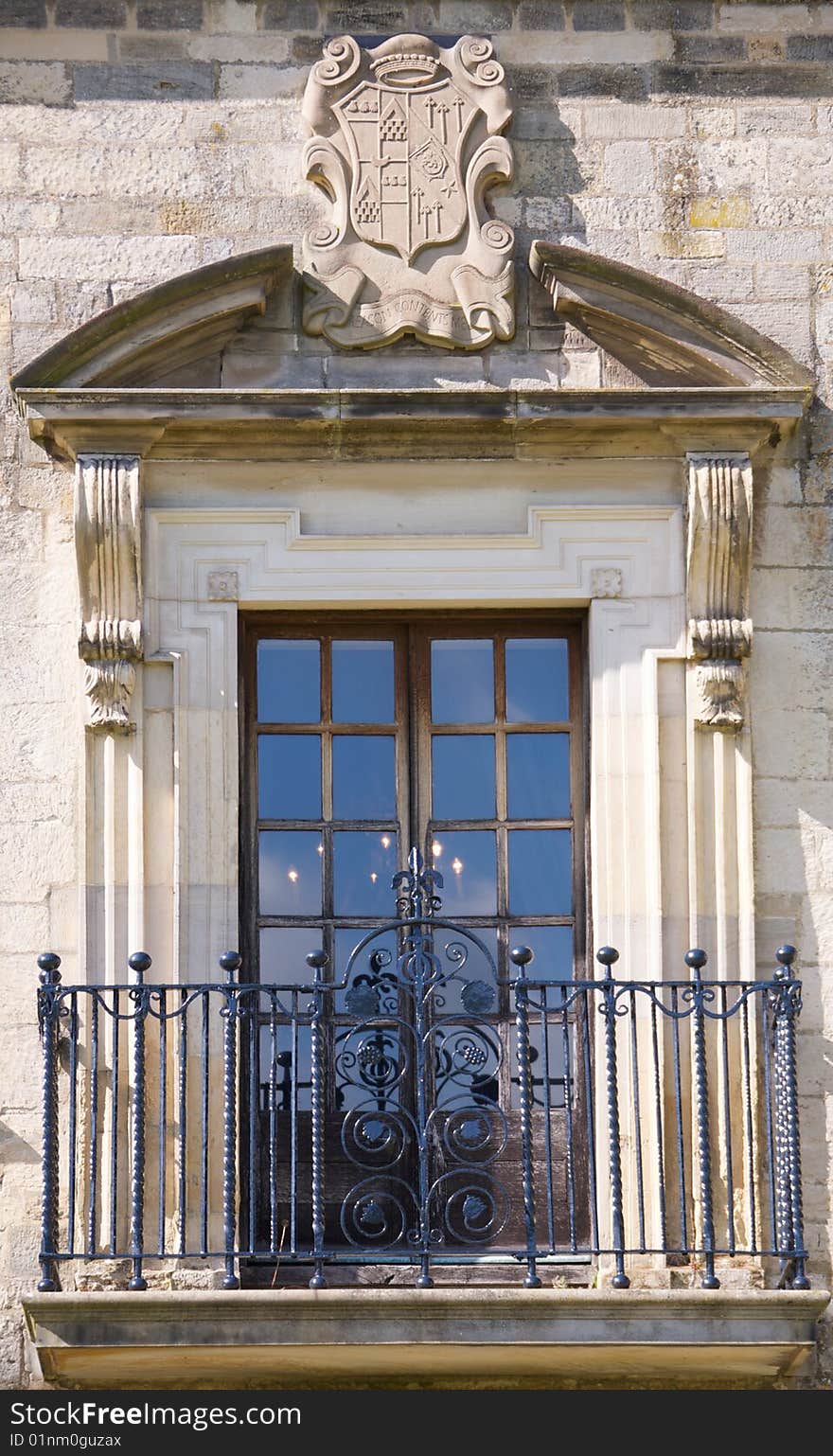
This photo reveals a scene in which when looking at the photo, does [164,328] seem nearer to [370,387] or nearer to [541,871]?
[370,387]

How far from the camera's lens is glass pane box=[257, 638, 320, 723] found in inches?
347

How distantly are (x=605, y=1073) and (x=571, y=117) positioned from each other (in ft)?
10.6

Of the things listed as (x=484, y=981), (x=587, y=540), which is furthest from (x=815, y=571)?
(x=484, y=981)

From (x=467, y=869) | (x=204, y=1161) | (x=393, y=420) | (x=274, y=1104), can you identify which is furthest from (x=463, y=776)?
(x=204, y=1161)

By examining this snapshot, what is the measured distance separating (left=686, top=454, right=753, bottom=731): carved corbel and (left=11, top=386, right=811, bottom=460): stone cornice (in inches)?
4.8

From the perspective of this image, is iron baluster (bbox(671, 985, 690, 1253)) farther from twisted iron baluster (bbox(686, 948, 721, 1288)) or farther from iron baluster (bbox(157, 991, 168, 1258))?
iron baluster (bbox(157, 991, 168, 1258))

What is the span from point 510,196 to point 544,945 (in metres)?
2.51

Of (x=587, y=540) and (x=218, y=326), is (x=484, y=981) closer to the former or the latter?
(x=587, y=540)

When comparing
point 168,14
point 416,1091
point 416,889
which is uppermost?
point 168,14

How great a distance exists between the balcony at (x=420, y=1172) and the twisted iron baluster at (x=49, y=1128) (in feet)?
0.04

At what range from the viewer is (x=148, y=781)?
8.50 m

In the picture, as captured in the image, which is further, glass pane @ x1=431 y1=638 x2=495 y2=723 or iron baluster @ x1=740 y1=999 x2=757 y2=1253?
glass pane @ x1=431 y1=638 x2=495 y2=723

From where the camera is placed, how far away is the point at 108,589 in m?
8.56

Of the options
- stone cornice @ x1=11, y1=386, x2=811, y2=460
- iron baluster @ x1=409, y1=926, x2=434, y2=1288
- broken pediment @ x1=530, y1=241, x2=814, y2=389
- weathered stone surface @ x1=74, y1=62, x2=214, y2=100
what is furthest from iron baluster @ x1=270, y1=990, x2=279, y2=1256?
weathered stone surface @ x1=74, y1=62, x2=214, y2=100
